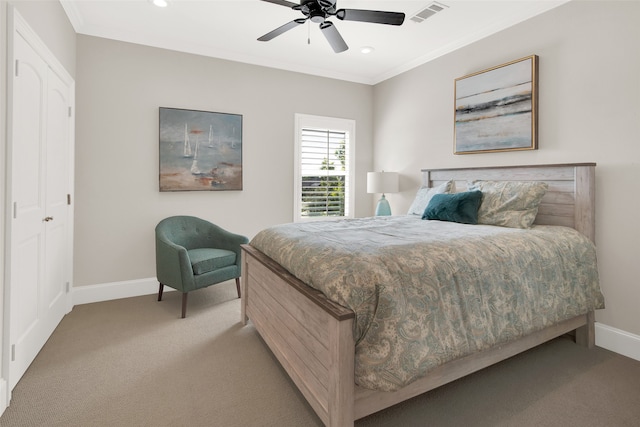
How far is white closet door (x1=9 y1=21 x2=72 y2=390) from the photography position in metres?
1.99

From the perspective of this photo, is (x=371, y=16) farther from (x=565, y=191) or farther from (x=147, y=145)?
(x=147, y=145)

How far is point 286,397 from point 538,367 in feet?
5.62

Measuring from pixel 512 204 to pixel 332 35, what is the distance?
78.8 inches

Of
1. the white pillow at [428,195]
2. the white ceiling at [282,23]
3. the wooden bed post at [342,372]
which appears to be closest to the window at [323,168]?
the white ceiling at [282,23]

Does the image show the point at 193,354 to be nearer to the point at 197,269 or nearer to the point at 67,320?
the point at 197,269

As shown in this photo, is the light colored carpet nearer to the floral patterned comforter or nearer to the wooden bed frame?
the wooden bed frame

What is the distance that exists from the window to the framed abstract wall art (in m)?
1.69

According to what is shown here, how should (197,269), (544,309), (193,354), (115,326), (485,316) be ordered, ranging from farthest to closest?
(197,269) < (115,326) < (193,354) < (544,309) < (485,316)

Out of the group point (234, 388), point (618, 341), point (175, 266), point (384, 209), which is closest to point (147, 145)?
point (175, 266)

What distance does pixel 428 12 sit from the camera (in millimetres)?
3141

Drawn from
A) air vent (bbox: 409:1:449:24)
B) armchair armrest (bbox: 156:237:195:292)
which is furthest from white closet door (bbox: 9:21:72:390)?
air vent (bbox: 409:1:449:24)

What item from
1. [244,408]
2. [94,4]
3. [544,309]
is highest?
[94,4]

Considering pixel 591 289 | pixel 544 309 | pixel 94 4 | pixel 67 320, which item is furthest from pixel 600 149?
pixel 67 320

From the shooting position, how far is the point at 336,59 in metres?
4.32
